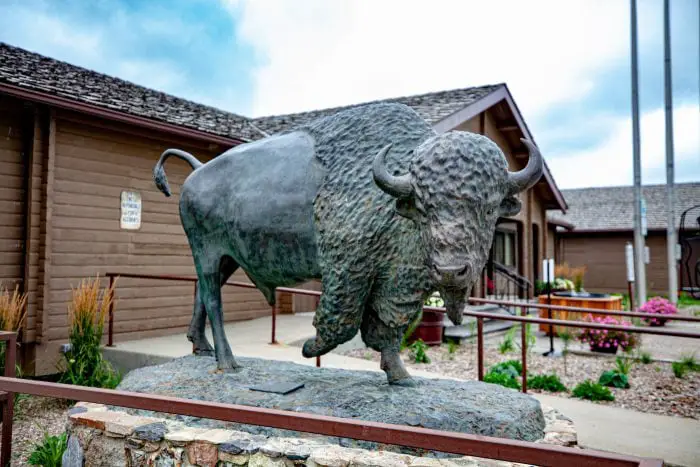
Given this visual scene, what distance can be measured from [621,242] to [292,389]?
22.4 metres

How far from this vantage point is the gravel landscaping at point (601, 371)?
17.6ft

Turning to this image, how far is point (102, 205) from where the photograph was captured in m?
6.94

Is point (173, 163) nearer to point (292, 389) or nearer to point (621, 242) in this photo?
point (292, 389)

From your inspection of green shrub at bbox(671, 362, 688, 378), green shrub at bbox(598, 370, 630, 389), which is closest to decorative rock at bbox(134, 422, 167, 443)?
green shrub at bbox(598, 370, 630, 389)

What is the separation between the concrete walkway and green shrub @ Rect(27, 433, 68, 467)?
1.86 m

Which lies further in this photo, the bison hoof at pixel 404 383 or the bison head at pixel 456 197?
the bison hoof at pixel 404 383

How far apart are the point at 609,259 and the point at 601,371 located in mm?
17111

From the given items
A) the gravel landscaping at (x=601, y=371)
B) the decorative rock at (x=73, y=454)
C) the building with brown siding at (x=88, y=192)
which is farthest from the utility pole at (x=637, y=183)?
the decorative rock at (x=73, y=454)

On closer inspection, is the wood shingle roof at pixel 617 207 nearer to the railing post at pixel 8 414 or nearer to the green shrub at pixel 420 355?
the green shrub at pixel 420 355

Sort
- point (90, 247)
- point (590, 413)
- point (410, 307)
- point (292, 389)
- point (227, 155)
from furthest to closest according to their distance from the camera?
point (90, 247), point (590, 413), point (227, 155), point (292, 389), point (410, 307)

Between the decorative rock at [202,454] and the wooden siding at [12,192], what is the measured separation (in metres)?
4.55

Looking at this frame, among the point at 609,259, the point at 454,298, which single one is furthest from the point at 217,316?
the point at 609,259

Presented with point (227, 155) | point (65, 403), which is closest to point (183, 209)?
point (227, 155)

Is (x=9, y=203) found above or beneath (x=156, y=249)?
above
